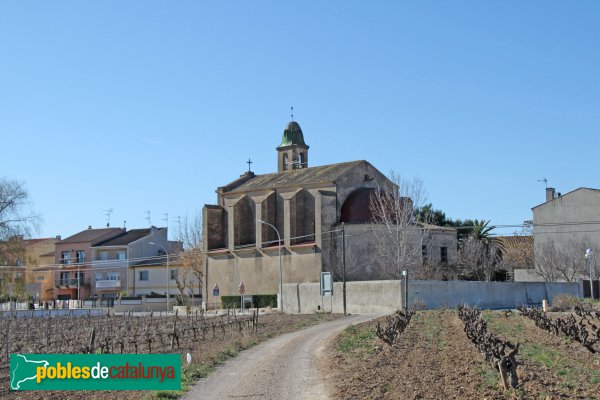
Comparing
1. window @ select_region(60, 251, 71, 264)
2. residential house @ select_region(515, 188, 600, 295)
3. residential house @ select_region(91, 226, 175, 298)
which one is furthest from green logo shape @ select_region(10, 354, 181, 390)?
window @ select_region(60, 251, 71, 264)

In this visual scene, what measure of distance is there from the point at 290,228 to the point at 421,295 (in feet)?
61.2

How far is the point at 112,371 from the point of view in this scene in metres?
15.1

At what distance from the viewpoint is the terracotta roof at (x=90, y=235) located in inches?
3500

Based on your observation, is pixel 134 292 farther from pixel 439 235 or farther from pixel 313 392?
pixel 313 392

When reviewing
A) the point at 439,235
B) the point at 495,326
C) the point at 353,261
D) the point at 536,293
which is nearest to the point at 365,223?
the point at 353,261

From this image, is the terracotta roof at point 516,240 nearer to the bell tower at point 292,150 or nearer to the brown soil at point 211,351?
the bell tower at point 292,150

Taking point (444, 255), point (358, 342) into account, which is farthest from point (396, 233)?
point (358, 342)

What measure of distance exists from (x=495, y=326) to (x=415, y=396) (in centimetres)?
1481

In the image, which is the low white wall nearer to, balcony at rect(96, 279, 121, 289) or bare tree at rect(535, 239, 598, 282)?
bare tree at rect(535, 239, 598, 282)

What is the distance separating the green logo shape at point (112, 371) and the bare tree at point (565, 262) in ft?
162

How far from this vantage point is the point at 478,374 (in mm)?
14891

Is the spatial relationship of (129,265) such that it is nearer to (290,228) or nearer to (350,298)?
(290,228)

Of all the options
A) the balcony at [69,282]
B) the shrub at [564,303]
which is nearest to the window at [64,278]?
the balcony at [69,282]

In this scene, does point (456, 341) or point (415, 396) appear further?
point (456, 341)
